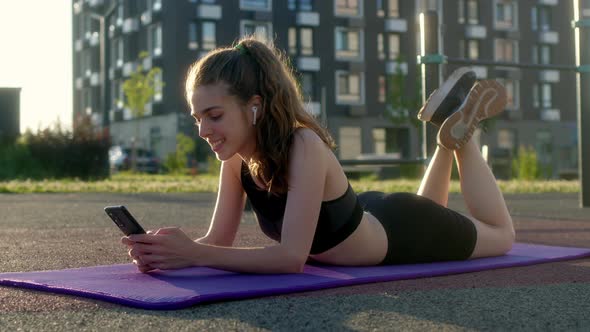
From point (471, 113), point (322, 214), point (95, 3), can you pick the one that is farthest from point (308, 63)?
point (322, 214)

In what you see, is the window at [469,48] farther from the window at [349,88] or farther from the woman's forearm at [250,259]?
the woman's forearm at [250,259]

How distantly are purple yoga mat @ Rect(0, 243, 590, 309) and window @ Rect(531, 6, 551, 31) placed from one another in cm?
4079

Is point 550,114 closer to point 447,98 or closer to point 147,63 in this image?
point 147,63

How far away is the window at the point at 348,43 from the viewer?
3916 cm

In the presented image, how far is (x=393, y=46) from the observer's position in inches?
1583

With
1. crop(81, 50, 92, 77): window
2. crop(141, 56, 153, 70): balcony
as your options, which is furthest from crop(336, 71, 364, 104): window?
crop(81, 50, 92, 77): window

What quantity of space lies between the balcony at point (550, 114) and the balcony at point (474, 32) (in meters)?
5.32

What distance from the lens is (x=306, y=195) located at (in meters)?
3.13

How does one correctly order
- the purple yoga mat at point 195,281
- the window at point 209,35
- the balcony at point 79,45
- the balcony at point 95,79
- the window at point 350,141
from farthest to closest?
the balcony at point 79,45 → the balcony at point 95,79 → the window at point 350,141 → the window at point 209,35 → the purple yoga mat at point 195,281

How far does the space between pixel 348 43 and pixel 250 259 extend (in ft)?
121

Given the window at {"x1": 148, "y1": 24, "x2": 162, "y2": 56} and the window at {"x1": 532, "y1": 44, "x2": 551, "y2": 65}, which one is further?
the window at {"x1": 532, "y1": 44, "x2": 551, "y2": 65}

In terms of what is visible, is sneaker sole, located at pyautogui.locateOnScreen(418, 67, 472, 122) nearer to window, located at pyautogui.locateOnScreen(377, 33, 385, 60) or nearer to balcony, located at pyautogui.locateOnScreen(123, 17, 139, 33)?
window, located at pyautogui.locateOnScreen(377, 33, 385, 60)

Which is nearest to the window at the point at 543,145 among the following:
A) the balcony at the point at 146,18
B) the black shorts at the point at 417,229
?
the balcony at the point at 146,18

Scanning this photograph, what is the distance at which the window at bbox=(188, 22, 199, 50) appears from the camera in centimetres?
3656
